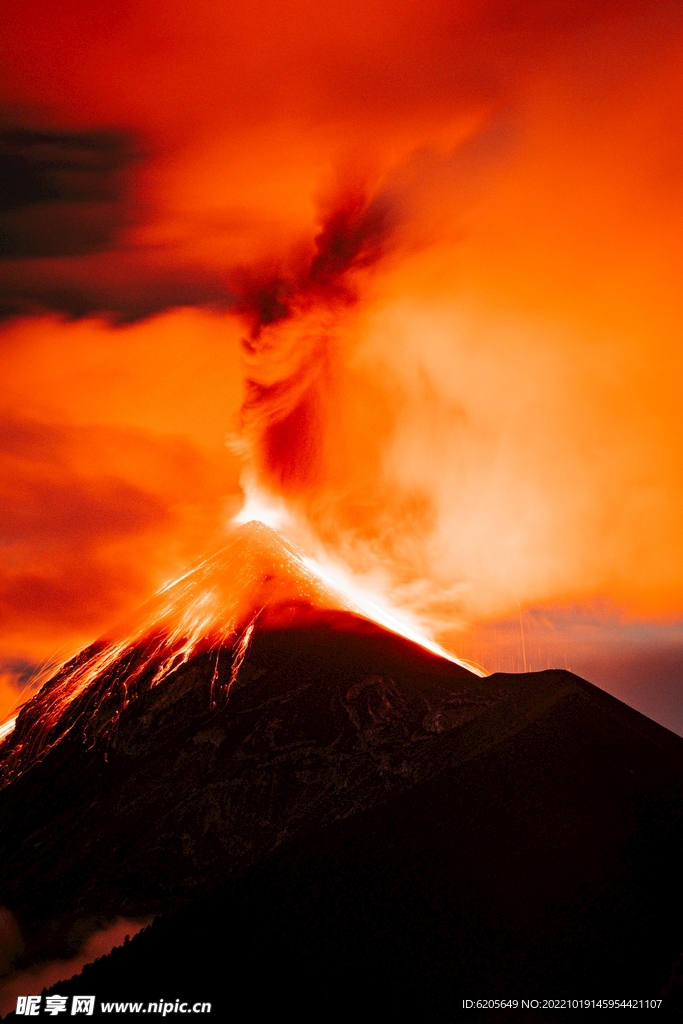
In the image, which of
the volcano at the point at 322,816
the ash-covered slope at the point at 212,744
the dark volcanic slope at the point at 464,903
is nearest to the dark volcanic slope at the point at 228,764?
the ash-covered slope at the point at 212,744

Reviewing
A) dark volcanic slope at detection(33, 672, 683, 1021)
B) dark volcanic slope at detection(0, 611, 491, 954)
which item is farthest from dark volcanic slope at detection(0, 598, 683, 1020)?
dark volcanic slope at detection(0, 611, 491, 954)

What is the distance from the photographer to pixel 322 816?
11900 cm

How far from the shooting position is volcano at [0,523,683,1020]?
7312 cm

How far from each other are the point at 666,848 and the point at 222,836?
2422 inches

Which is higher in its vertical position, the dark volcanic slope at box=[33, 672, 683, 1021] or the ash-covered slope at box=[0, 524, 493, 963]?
the ash-covered slope at box=[0, 524, 493, 963]

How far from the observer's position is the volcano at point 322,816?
7312 cm

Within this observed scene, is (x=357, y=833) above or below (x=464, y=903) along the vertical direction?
above

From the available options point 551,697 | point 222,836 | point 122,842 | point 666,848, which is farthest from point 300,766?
point 666,848

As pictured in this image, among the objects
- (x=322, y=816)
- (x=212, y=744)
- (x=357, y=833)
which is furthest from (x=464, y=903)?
(x=212, y=744)

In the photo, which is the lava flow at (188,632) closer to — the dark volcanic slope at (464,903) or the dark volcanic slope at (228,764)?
the dark volcanic slope at (228,764)

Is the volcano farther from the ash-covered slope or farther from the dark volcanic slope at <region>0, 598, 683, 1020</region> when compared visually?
the ash-covered slope

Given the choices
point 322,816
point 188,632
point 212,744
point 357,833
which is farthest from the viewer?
point 188,632

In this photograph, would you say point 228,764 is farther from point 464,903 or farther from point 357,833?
point 464,903

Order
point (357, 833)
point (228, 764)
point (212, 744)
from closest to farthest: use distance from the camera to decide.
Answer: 1. point (357, 833)
2. point (228, 764)
3. point (212, 744)
